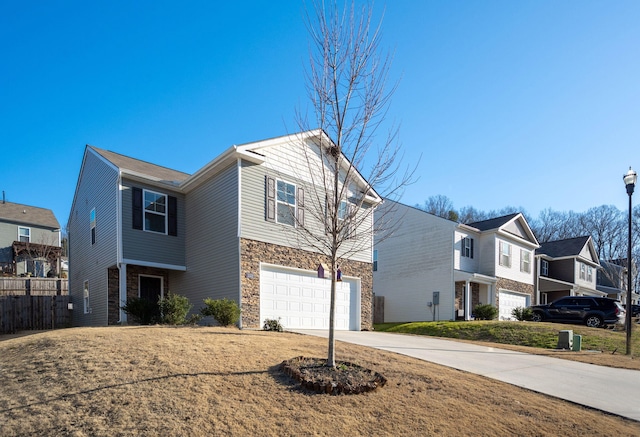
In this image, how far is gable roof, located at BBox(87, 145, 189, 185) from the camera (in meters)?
15.4

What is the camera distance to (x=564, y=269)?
34375mm

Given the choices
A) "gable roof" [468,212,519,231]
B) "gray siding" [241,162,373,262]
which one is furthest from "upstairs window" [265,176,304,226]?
"gable roof" [468,212,519,231]

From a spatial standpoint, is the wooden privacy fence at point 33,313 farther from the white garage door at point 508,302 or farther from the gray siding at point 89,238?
the white garage door at point 508,302

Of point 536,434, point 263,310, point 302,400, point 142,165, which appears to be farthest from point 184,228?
point 536,434

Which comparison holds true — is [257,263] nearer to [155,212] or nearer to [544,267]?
[155,212]

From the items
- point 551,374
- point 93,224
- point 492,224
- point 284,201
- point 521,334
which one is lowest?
point 521,334

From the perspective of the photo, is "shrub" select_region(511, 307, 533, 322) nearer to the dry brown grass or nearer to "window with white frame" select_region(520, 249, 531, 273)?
"window with white frame" select_region(520, 249, 531, 273)

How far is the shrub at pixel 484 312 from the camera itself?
76.4ft

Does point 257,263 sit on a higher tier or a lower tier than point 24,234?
lower

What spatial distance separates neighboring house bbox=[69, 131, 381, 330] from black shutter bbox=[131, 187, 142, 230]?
0.04 m

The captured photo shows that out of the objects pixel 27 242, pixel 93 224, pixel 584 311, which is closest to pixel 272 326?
pixel 93 224

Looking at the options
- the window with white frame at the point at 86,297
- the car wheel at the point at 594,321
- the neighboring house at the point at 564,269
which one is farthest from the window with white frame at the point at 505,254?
the window with white frame at the point at 86,297

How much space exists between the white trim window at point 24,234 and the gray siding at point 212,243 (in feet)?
70.7

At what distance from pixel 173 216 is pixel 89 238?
17.2ft
